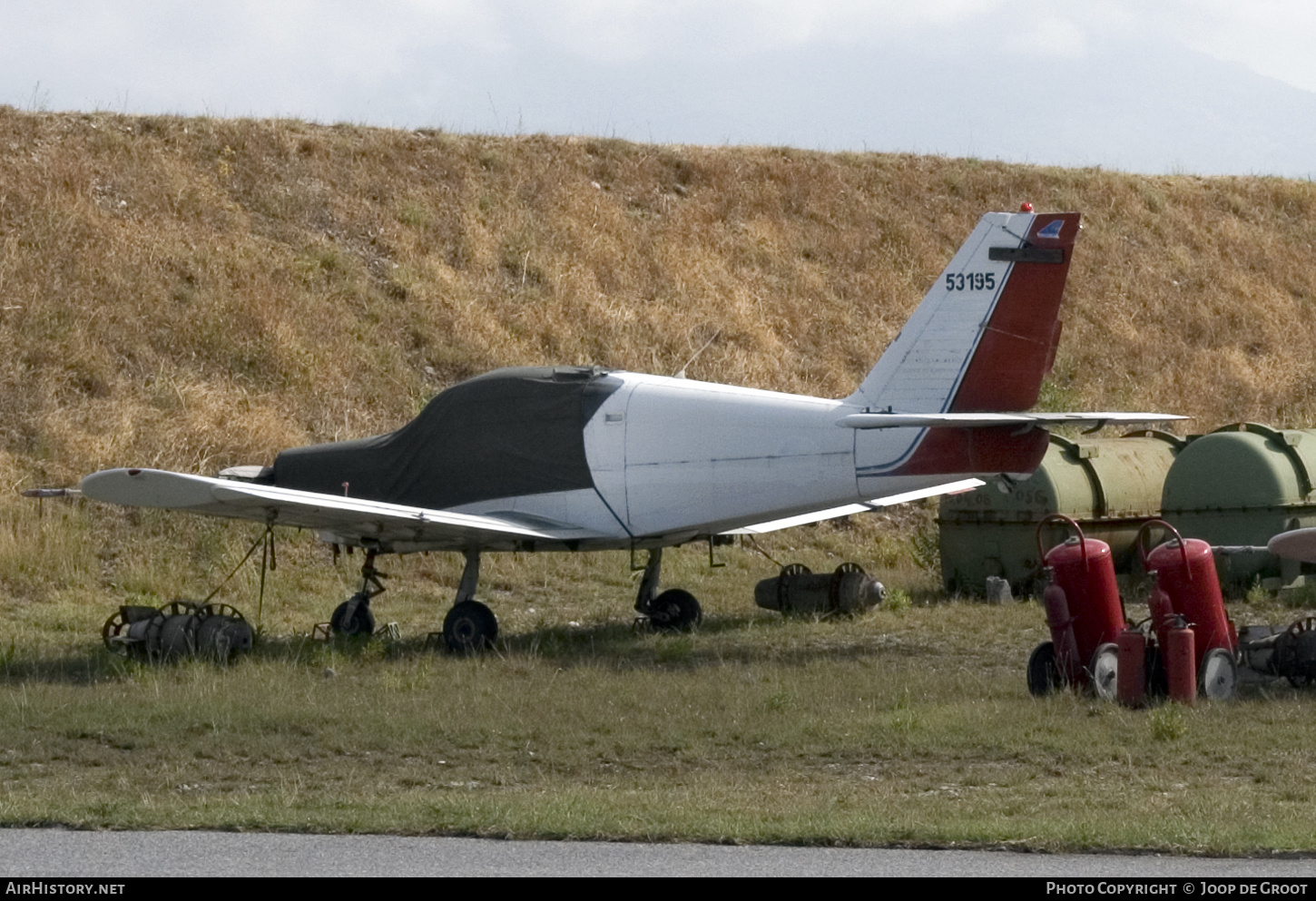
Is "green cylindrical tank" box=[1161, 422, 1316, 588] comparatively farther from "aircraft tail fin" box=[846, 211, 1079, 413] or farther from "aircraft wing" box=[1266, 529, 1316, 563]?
"aircraft wing" box=[1266, 529, 1316, 563]

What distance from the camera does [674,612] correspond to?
15.9 m

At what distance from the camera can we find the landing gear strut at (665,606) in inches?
627

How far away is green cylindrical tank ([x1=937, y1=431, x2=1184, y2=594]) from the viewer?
17.4 m

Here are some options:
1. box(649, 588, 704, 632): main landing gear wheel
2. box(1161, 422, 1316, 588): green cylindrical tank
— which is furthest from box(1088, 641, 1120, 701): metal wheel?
box(1161, 422, 1316, 588): green cylindrical tank

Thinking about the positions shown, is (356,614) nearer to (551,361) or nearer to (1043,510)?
(1043,510)

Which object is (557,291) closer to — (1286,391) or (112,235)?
(112,235)

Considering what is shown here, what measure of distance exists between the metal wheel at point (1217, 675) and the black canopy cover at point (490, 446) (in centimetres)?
595

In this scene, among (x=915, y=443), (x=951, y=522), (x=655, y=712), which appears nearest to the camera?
(x=655, y=712)

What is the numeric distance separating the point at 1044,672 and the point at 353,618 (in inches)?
268

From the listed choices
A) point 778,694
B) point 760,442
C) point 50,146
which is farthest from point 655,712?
point 50,146

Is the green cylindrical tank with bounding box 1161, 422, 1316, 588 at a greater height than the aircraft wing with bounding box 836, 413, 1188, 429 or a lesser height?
lesser

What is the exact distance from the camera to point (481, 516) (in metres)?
14.8

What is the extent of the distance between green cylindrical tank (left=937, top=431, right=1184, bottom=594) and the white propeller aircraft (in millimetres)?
3037

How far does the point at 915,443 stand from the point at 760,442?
138 cm
